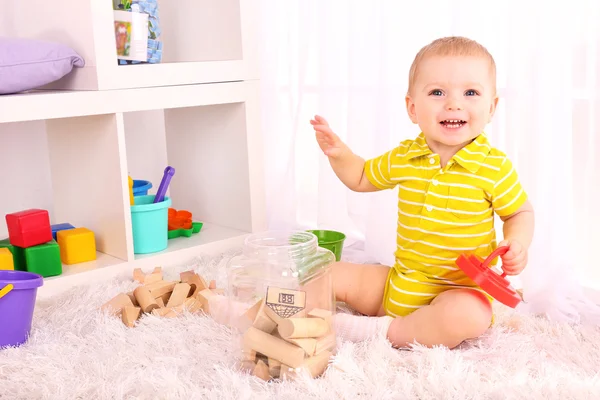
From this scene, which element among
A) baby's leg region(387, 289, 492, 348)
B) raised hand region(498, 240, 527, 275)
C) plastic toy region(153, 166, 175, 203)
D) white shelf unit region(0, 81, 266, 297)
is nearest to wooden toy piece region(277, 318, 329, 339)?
baby's leg region(387, 289, 492, 348)

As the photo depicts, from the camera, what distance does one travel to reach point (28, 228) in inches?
52.4

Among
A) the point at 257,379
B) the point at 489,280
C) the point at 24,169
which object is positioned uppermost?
the point at 24,169

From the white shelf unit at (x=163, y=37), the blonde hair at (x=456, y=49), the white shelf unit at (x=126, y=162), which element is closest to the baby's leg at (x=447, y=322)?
the blonde hair at (x=456, y=49)

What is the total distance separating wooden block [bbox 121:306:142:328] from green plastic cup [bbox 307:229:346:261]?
0.39 metres

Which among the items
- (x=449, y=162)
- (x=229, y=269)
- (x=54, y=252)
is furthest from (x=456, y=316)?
(x=54, y=252)

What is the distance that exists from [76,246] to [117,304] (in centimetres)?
30

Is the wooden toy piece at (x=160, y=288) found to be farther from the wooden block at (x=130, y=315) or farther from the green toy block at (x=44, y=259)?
the green toy block at (x=44, y=259)

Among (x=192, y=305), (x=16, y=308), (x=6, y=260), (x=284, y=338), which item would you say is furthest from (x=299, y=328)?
(x=6, y=260)

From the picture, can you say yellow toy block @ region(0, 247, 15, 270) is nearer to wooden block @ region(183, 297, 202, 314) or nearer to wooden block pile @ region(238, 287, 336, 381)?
wooden block @ region(183, 297, 202, 314)

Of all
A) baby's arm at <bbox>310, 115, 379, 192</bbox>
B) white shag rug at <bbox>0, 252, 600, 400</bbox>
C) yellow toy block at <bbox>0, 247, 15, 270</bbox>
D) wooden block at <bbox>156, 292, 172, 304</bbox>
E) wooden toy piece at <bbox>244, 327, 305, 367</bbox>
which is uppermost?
baby's arm at <bbox>310, 115, 379, 192</bbox>

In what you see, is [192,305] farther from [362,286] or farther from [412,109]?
[412,109]

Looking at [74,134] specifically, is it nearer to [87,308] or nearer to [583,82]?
[87,308]

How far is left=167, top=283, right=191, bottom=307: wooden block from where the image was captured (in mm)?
1198

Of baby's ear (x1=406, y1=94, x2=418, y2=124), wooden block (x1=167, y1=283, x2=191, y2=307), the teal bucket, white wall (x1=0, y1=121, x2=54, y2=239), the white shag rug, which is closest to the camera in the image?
the white shag rug
